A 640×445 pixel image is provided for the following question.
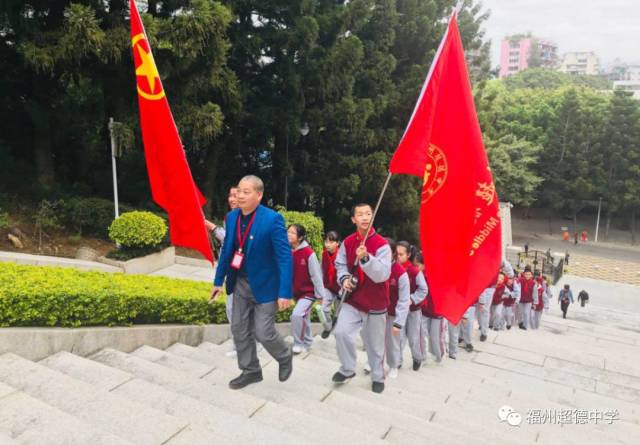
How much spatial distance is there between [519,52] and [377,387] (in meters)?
183

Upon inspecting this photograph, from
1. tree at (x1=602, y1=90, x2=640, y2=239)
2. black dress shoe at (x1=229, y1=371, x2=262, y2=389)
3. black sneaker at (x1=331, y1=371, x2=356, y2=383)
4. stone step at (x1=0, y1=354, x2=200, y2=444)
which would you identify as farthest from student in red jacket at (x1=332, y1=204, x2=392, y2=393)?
tree at (x1=602, y1=90, x2=640, y2=239)

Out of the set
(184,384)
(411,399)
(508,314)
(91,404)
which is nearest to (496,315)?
(508,314)

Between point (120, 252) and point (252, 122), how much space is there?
6.77 meters

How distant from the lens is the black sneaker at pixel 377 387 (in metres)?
4.90

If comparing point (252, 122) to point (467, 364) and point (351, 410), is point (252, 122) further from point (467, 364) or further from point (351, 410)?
point (351, 410)

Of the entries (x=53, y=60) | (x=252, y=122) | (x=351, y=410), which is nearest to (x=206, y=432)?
(x=351, y=410)

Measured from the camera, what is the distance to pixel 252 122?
635 inches

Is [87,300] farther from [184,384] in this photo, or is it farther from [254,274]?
[254,274]

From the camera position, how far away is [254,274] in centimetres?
411

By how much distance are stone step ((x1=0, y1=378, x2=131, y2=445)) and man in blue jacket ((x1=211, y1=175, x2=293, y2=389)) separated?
1522 millimetres

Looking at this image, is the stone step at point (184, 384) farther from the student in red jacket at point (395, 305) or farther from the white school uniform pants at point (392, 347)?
the white school uniform pants at point (392, 347)

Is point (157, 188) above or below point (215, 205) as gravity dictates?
above

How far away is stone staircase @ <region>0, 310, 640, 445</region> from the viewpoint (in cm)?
305

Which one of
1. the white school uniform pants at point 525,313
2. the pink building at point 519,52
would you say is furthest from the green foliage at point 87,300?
the pink building at point 519,52
